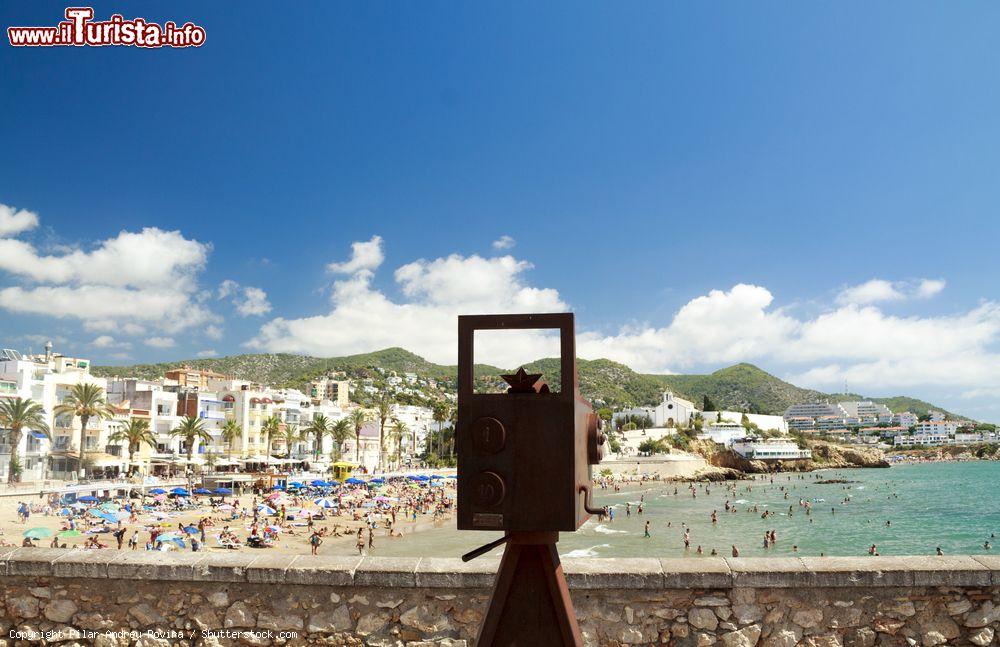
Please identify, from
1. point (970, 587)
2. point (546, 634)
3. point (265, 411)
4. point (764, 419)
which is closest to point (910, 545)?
point (970, 587)

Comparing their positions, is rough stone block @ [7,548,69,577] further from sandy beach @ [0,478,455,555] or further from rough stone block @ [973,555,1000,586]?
sandy beach @ [0,478,455,555]

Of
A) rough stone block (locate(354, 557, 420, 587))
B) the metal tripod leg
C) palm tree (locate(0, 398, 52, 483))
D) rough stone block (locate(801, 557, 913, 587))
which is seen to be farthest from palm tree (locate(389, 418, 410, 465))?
the metal tripod leg

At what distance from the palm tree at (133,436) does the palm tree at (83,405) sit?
249 centimetres

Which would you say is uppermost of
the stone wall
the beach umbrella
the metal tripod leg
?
the metal tripod leg

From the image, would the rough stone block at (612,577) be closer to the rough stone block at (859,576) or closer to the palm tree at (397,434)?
the rough stone block at (859,576)

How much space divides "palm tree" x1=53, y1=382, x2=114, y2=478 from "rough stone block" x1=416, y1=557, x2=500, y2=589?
59.2 meters

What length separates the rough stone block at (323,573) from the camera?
484 centimetres

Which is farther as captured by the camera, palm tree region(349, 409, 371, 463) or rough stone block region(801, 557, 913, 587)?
palm tree region(349, 409, 371, 463)

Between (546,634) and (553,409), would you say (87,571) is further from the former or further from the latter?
(553,409)

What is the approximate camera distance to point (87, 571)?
514 centimetres

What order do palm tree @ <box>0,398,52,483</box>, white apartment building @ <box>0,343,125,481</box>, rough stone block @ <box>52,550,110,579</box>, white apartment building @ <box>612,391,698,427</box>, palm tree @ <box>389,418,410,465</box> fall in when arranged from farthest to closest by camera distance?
white apartment building @ <box>612,391,698,427</box> → palm tree @ <box>389,418,410,465</box> → white apartment building @ <box>0,343,125,481</box> → palm tree @ <box>0,398,52,483</box> → rough stone block @ <box>52,550,110,579</box>

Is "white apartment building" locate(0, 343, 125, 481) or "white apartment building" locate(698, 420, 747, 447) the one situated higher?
"white apartment building" locate(0, 343, 125, 481)

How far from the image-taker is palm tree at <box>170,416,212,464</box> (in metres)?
67.3

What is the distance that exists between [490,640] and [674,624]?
85.6 inches
